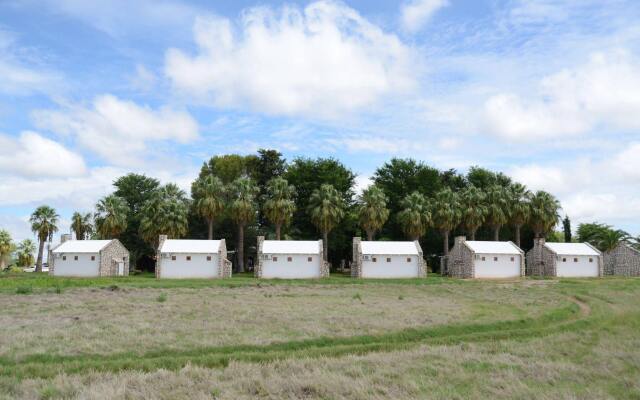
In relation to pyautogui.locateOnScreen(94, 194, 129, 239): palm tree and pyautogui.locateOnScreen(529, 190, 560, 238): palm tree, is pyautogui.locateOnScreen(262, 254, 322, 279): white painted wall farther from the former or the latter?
pyautogui.locateOnScreen(529, 190, 560, 238): palm tree

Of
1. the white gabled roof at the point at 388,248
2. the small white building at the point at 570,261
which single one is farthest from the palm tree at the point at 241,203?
the small white building at the point at 570,261

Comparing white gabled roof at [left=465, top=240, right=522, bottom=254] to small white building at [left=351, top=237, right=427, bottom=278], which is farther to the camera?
white gabled roof at [left=465, top=240, right=522, bottom=254]

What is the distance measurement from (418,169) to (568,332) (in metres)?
57.1

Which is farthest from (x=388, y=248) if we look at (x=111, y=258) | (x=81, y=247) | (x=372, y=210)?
(x=81, y=247)

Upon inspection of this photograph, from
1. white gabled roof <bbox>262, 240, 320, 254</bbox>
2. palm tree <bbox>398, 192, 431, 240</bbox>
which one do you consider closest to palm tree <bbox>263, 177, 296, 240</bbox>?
white gabled roof <bbox>262, 240, 320, 254</bbox>

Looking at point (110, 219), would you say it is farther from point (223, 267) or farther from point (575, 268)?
point (575, 268)

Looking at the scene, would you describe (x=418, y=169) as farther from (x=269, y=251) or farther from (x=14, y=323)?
(x=14, y=323)

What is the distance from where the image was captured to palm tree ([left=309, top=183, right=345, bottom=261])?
61938 mm

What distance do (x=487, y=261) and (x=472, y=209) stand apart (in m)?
9.68

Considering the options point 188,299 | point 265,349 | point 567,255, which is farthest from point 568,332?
point 567,255

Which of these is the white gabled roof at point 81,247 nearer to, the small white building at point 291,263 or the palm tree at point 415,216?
the small white building at point 291,263

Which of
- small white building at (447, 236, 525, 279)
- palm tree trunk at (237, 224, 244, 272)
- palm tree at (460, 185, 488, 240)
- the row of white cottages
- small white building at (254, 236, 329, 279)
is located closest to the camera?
the row of white cottages

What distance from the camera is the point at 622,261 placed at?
64062 millimetres

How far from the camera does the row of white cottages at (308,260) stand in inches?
2159
